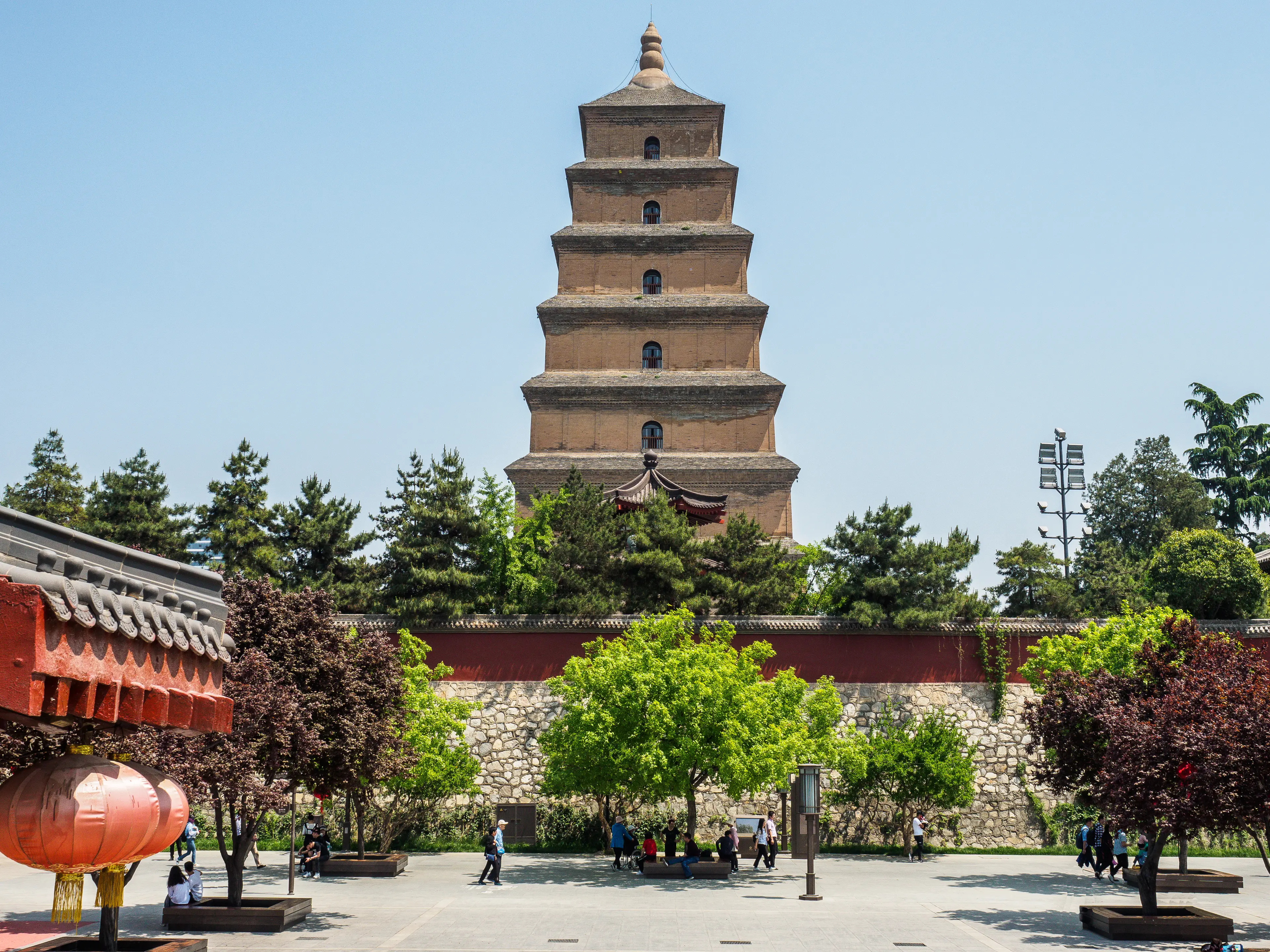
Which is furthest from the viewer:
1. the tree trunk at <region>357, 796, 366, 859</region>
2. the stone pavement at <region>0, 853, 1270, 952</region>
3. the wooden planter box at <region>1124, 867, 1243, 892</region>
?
the tree trunk at <region>357, 796, 366, 859</region>

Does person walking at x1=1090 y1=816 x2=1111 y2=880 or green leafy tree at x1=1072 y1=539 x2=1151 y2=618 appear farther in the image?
green leafy tree at x1=1072 y1=539 x2=1151 y2=618

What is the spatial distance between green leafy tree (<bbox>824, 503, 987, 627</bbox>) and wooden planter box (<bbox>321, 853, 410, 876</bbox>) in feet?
36.9

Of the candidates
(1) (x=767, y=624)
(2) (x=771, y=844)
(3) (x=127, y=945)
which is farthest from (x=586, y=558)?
(3) (x=127, y=945)

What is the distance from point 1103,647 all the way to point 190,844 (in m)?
17.2

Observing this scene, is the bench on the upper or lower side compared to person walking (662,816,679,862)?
lower

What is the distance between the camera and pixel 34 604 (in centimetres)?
495

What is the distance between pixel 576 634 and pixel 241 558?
11.0 metres

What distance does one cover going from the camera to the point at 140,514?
32.2 metres

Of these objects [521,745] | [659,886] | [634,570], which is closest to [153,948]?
[659,886]

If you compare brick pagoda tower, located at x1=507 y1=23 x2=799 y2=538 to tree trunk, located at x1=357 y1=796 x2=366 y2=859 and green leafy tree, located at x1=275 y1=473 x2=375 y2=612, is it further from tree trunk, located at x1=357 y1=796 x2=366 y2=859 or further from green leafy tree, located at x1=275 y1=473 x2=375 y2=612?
tree trunk, located at x1=357 y1=796 x2=366 y2=859

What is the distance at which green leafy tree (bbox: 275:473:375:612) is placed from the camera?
32.3m

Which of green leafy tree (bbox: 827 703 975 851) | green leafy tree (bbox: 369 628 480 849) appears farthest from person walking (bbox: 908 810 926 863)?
green leafy tree (bbox: 369 628 480 849)

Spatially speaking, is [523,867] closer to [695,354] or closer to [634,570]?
[634,570]

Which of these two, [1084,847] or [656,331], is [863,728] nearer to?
[1084,847]
